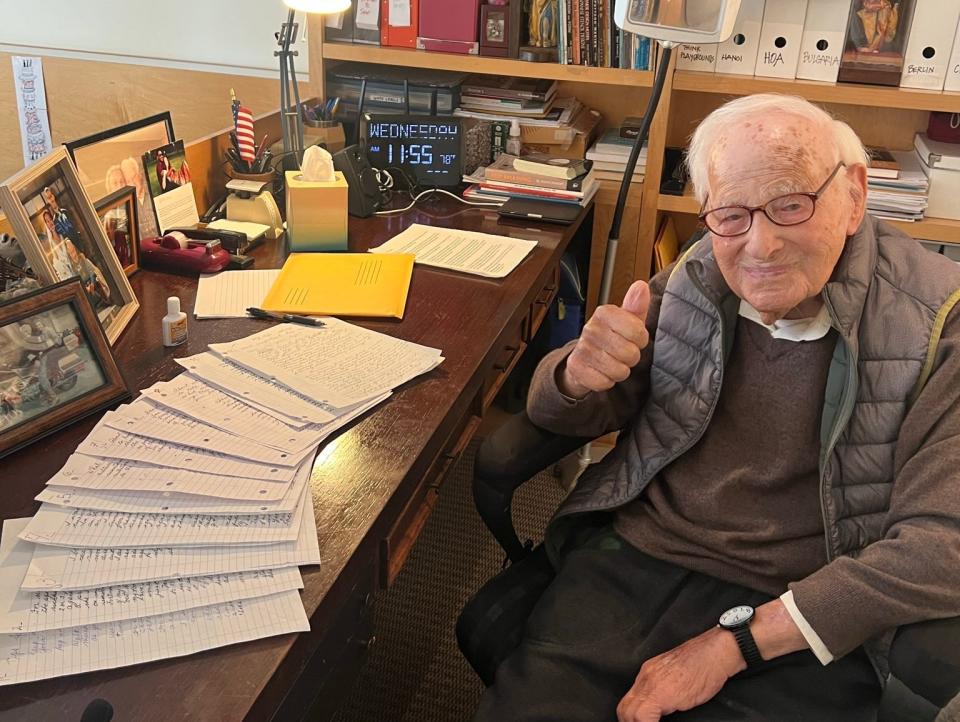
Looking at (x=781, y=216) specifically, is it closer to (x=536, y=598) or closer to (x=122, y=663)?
(x=536, y=598)

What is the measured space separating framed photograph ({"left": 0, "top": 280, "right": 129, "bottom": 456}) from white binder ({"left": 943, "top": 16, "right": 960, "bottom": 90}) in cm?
185

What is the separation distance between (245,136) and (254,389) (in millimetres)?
913

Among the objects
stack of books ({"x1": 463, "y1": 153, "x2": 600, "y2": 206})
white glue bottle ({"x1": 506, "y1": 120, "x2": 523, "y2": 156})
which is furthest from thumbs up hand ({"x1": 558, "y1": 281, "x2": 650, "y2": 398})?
white glue bottle ({"x1": 506, "y1": 120, "x2": 523, "y2": 156})

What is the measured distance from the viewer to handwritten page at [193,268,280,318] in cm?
157

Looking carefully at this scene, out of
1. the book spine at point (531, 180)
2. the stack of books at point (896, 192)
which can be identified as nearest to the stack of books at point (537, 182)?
the book spine at point (531, 180)

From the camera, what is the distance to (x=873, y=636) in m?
1.19

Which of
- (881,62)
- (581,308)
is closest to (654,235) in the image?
(581,308)

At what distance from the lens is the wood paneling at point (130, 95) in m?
2.86

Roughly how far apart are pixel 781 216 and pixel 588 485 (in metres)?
0.51

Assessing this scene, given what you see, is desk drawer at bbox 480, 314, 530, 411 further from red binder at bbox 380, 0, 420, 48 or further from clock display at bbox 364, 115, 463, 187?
red binder at bbox 380, 0, 420, 48

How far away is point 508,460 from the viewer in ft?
4.59

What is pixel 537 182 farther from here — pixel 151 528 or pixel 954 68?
pixel 151 528

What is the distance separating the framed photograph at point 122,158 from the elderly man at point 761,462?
2.81 feet

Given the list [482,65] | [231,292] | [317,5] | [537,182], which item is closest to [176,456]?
[231,292]
